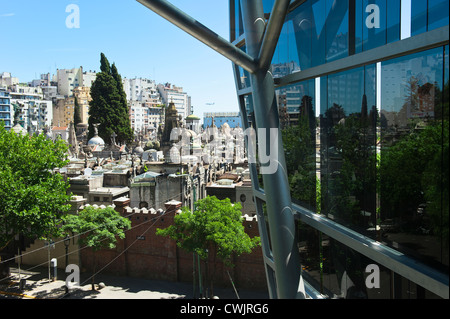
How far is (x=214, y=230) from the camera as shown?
15.5m

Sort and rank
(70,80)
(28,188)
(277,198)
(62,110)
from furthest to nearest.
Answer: (70,80), (62,110), (28,188), (277,198)

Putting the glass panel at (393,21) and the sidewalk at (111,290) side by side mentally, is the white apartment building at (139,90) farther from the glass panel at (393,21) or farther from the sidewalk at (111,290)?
the glass panel at (393,21)

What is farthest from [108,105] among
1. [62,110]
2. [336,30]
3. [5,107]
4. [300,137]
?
[62,110]

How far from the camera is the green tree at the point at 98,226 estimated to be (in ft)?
57.0

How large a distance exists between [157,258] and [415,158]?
655 inches

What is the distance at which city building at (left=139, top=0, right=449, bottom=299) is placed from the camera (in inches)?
147

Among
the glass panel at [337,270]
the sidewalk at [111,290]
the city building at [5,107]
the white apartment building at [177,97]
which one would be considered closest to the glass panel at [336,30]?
the glass panel at [337,270]

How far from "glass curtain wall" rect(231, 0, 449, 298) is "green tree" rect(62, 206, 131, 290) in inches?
485

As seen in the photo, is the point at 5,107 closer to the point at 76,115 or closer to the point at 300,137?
the point at 76,115

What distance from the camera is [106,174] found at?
28.9 meters

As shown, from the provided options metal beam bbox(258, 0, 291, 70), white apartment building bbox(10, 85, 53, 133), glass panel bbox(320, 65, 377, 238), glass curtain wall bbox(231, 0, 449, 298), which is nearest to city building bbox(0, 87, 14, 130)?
white apartment building bbox(10, 85, 53, 133)

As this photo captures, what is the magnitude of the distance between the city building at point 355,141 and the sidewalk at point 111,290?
36.7 ft

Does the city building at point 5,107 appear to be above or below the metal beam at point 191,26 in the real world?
above

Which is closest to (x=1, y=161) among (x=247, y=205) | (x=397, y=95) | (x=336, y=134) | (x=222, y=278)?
(x=222, y=278)
